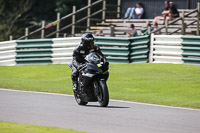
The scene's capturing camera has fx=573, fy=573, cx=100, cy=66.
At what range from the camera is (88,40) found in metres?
12.1

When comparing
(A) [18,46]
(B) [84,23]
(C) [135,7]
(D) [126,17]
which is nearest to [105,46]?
Answer: (A) [18,46]

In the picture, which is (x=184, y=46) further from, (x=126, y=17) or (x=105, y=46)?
→ (x=126, y=17)

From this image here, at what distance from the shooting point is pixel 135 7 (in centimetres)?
3181

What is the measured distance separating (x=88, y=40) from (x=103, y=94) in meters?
1.30

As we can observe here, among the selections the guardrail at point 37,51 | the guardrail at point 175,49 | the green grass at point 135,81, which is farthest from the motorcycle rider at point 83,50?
the guardrail at point 37,51

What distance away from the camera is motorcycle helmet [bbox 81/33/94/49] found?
39.7 ft

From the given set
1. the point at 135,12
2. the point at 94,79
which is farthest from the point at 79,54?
the point at 135,12

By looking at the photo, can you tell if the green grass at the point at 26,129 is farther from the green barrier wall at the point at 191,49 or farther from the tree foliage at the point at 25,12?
the tree foliage at the point at 25,12

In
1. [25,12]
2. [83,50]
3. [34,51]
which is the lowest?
[34,51]

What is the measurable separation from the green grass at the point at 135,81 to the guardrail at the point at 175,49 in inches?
20.8

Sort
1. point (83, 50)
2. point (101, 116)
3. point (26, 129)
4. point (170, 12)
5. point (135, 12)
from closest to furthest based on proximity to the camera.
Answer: point (26, 129) < point (101, 116) < point (83, 50) < point (170, 12) < point (135, 12)

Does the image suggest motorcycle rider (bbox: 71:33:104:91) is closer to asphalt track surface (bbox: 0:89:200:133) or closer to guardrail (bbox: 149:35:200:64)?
asphalt track surface (bbox: 0:89:200:133)

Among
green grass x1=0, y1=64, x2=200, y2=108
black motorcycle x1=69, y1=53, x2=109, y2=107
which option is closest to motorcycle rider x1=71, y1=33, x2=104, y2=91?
black motorcycle x1=69, y1=53, x2=109, y2=107

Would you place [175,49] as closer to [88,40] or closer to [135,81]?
[135,81]
